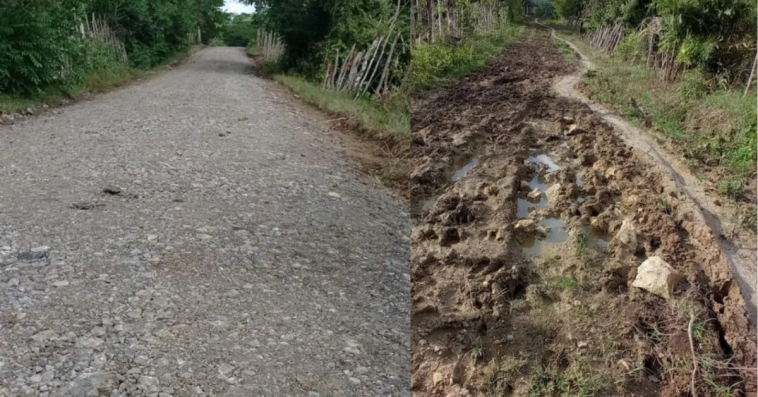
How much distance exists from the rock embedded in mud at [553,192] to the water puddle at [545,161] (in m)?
0.76

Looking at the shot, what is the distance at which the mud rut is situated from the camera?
2.81 meters

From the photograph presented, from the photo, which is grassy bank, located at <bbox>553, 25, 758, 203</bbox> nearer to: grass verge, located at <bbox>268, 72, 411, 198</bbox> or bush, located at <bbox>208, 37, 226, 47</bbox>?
grass verge, located at <bbox>268, 72, 411, 198</bbox>

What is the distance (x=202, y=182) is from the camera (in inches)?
186

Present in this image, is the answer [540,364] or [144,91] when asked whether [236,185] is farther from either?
[144,91]

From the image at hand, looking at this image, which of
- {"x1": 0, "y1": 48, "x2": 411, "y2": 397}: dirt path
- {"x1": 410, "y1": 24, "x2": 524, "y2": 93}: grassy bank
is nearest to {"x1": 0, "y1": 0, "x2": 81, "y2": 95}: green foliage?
{"x1": 0, "y1": 48, "x2": 411, "y2": 397}: dirt path

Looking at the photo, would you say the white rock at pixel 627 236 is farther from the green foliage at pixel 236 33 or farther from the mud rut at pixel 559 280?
the green foliage at pixel 236 33

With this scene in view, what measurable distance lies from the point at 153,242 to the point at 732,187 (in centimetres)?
459

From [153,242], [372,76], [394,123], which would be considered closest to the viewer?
[153,242]

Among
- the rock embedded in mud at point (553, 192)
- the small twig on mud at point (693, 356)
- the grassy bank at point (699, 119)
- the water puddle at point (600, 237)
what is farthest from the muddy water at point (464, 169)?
the small twig on mud at point (693, 356)

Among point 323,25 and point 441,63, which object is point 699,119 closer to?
point 441,63

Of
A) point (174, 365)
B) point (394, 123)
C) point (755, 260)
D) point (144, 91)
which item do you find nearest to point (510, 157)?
point (394, 123)

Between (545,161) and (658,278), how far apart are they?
3.11m

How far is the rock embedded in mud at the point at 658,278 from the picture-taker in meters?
3.47

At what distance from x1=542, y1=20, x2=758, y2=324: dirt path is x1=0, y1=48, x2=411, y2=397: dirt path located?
215 cm
